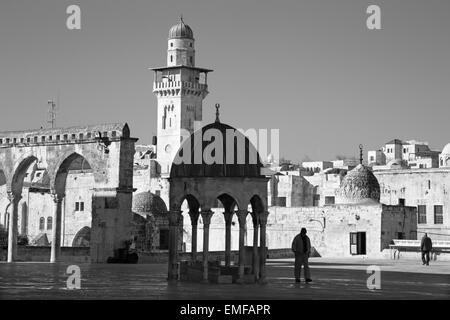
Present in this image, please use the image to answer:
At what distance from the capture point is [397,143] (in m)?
113

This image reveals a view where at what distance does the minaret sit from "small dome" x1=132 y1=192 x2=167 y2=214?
3718cm

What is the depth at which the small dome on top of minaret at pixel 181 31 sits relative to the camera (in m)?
84.9

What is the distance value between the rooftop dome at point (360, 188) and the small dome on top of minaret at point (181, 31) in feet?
156

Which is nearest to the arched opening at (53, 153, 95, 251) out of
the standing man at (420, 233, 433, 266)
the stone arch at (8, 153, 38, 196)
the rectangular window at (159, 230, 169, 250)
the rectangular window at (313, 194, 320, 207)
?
the rectangular window at (159, 230, 169, 250)

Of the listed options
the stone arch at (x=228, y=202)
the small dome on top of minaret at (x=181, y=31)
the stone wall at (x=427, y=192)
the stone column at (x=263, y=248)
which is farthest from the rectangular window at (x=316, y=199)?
the stone column at (x=263, y=248)

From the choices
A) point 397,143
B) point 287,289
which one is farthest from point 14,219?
point 397,143

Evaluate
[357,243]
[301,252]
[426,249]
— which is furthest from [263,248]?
[357,243]

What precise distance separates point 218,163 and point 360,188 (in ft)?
68.2

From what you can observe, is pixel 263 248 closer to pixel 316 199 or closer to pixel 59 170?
pixel 59 170

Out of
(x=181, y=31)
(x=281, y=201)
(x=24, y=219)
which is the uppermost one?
(x=181, y=31)

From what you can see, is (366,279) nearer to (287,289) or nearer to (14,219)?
(287,289)

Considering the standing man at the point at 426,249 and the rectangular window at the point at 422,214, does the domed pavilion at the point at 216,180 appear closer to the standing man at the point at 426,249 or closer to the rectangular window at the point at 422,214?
the standing man at the point at 426,249

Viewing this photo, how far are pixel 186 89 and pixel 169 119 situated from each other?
3.71 metres

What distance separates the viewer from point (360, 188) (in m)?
39.4
